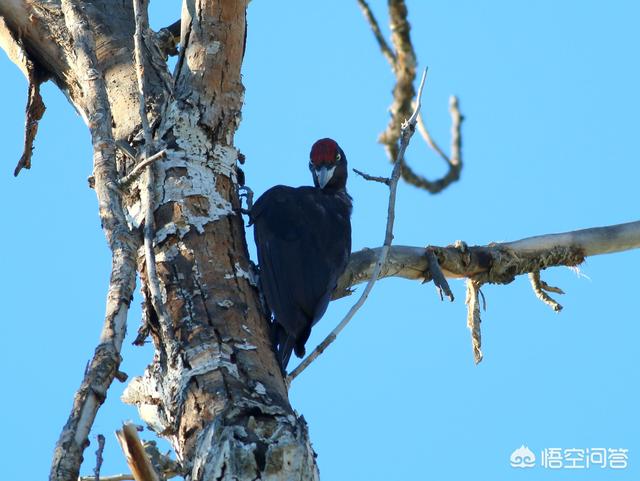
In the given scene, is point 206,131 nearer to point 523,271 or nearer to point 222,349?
point 222,349

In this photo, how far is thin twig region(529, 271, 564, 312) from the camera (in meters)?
4.99

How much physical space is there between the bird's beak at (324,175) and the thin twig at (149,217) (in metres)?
1.80

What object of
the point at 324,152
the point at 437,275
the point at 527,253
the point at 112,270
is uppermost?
the point at 324,152

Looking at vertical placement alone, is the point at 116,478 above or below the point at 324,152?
below

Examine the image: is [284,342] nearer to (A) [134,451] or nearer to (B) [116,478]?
(B) [116,478]

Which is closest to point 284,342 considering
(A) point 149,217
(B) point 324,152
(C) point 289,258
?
(C) point 289,258

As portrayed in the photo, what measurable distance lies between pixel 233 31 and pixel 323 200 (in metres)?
1.31

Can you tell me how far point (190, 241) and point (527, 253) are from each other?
5.88ft

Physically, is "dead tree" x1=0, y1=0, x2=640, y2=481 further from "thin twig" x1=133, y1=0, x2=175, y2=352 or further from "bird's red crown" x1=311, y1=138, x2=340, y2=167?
"bird's red crown" x1=311, y1=138, x2=340, y2=167

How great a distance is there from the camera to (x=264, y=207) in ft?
16.8

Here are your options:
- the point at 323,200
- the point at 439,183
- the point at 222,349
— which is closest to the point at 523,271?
the point at 323,200

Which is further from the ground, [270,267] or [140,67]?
[140,67]

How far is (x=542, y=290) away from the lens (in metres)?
5.06

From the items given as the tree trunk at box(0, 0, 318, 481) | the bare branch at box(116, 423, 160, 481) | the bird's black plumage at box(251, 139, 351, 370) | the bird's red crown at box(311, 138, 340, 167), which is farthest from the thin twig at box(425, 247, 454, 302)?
the bare branch at box(116, 423, 160, 481)
